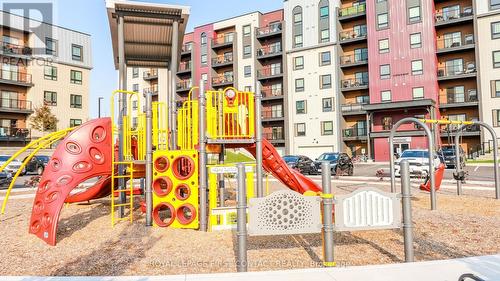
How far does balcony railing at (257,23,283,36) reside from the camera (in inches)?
1922

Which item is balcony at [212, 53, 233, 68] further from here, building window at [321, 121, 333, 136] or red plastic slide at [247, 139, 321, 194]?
red plastic slide at [247, 139, 321, 194]

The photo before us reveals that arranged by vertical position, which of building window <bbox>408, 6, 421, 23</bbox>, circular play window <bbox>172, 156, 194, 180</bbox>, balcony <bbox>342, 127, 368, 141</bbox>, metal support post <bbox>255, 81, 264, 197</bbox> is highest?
building window <bbox>408, 6, 421, 23</bbox>

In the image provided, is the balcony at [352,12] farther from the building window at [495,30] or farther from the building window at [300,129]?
the building window at [300,129]

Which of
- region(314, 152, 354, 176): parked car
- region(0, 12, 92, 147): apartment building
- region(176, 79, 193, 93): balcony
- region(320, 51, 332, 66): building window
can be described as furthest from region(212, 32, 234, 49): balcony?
region(314, 152, 354, 176): parked car

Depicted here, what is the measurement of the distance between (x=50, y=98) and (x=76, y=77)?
448cm

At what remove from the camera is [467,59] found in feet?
126

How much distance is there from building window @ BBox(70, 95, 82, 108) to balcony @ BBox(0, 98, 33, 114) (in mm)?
4909

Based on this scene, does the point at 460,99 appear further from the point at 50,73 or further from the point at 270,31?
the point at 50,73

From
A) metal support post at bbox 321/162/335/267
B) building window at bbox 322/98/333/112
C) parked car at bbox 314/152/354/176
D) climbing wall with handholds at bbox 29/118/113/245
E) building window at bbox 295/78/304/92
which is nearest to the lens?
metal support post at bbox 321/162/335/267

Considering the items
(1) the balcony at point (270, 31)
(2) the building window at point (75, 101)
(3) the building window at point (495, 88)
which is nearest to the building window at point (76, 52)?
(2) the building window at point (75, 101)

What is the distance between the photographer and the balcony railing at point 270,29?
160 ft

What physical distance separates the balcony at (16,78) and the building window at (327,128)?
35531 millimetres

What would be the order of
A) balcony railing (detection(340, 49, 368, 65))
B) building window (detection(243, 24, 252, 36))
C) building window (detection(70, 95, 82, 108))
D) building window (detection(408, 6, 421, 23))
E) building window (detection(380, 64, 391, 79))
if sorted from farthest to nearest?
1. building window (detection(243, 24, 252, 36))
2. building window (detection(70, 95, 82, 108))
3. balcony railing (detection(340, 49, 368, 65))
4. building window (detection(380, 64, 391, 79))
5. building window (detection(408, 6, 421, 23))

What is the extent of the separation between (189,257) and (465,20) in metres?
42.4
